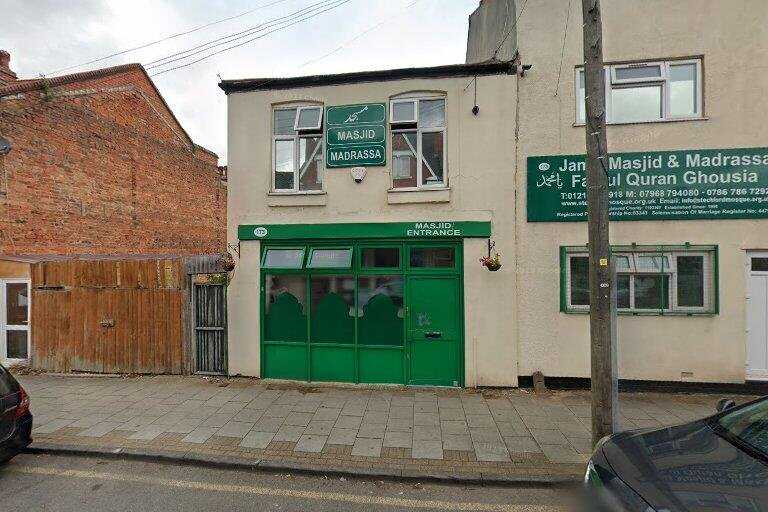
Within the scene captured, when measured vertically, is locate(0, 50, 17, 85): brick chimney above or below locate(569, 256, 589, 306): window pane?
above

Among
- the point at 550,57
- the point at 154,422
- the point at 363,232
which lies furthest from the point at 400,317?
the point at 550,57

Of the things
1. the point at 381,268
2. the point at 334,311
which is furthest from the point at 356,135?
the point at 334,311

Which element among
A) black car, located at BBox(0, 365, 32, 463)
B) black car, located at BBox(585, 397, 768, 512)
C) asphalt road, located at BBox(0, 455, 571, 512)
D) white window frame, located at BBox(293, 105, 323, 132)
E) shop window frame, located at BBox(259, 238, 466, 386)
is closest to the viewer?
black car, located at BBox(585, 397, 768, 512)

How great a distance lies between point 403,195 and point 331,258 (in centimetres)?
177

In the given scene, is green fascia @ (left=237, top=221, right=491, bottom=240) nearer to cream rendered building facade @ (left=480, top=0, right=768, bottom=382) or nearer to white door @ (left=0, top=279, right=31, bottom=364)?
cream rendered building facade @ (left=480, top=0, right=768, bottom=382)

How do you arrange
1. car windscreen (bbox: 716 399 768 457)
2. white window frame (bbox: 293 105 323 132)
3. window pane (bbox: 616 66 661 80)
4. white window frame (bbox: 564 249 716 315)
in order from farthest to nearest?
1. white window frame (bbox: 293 105 323 132)
2. window pane (bbox: 616 66 661 80)
3. white window frame (bbox: 564 249 716 315)
4. car windscreen (bbox: 716 399 768 457)

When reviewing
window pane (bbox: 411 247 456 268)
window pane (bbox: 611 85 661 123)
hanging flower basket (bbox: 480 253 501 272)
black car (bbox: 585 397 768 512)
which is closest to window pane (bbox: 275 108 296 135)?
window pane (bbox: 411 247 456 268)

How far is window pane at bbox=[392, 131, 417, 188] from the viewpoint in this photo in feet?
22.9

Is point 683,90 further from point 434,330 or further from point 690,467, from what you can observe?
point 690,467

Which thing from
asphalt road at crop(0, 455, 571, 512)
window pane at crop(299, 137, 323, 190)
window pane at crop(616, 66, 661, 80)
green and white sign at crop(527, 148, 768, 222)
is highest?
window pane at crop(616, 66, 661, 80)

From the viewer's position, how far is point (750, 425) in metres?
2.92

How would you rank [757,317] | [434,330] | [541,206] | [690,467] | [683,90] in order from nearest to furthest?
1. [690,467]
2. [757,317]
3. [683,90]
4. [541,206]
5. [434,330]

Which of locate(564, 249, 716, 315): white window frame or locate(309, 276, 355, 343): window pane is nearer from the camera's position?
locate(564, 249, 716, 315): white window frame

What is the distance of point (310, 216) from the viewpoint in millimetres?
7055
